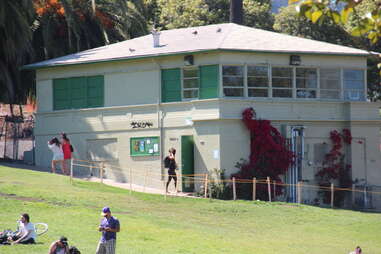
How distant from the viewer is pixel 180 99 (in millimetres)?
35531

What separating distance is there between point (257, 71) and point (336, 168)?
5506mm

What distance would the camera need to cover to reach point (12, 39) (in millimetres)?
39156

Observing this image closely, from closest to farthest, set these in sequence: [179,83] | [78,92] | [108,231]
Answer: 1. [108,231]
2. [179,83]
3. [78,92]

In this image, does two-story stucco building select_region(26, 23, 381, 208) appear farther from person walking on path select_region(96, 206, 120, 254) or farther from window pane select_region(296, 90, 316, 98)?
person walking on path select_region(96, 206, 120, 254)

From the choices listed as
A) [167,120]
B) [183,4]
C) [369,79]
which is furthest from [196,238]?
[183,4]

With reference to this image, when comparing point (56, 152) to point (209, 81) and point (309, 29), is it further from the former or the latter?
point (309, 29)

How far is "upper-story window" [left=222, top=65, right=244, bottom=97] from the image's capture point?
112 feet

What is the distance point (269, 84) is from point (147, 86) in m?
5.42

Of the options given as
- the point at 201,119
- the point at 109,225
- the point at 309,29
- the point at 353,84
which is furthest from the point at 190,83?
the point at 309,29

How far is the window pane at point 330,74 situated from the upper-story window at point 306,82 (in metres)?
0.38

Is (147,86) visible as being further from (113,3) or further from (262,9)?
(262,9)

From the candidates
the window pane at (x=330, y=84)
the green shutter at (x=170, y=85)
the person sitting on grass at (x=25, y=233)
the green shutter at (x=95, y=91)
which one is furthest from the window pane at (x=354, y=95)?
the person sitting on grass at (x=25, y=233)

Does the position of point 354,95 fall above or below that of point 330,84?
below

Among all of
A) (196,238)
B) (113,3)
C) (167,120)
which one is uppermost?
(113,3)
